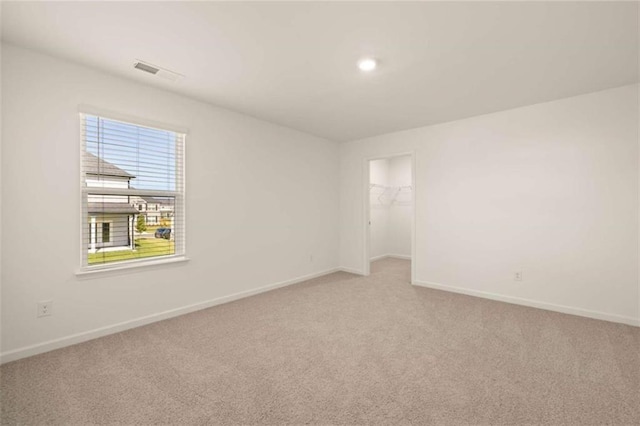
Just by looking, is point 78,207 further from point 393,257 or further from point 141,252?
point 393,257

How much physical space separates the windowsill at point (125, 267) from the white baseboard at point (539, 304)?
11.3 feet

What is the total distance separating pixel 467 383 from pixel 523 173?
2769 millimetres

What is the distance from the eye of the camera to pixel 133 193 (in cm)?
293

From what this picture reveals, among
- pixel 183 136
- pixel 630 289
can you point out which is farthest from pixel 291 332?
pixel 630 289

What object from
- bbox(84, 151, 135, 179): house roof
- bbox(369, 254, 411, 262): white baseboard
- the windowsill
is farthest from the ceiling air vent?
bbox(369, 254, 411, 262): white baseboard

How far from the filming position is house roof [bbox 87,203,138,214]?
8.88ft

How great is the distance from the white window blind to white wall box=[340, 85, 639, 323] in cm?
336

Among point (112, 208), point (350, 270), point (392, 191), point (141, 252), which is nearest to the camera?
point (112, 208)

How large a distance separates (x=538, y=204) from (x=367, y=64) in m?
2.70

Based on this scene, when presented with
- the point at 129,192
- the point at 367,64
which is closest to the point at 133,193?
the point at 129,192

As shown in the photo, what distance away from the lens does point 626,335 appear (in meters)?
2.73

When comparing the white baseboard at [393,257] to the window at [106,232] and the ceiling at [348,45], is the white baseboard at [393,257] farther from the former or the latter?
the window at [106,232]

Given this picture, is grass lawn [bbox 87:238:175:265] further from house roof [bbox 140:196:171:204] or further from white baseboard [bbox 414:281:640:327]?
white baseboard [bbox 414:281:640:327]

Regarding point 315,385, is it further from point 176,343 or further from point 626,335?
point 626,335
